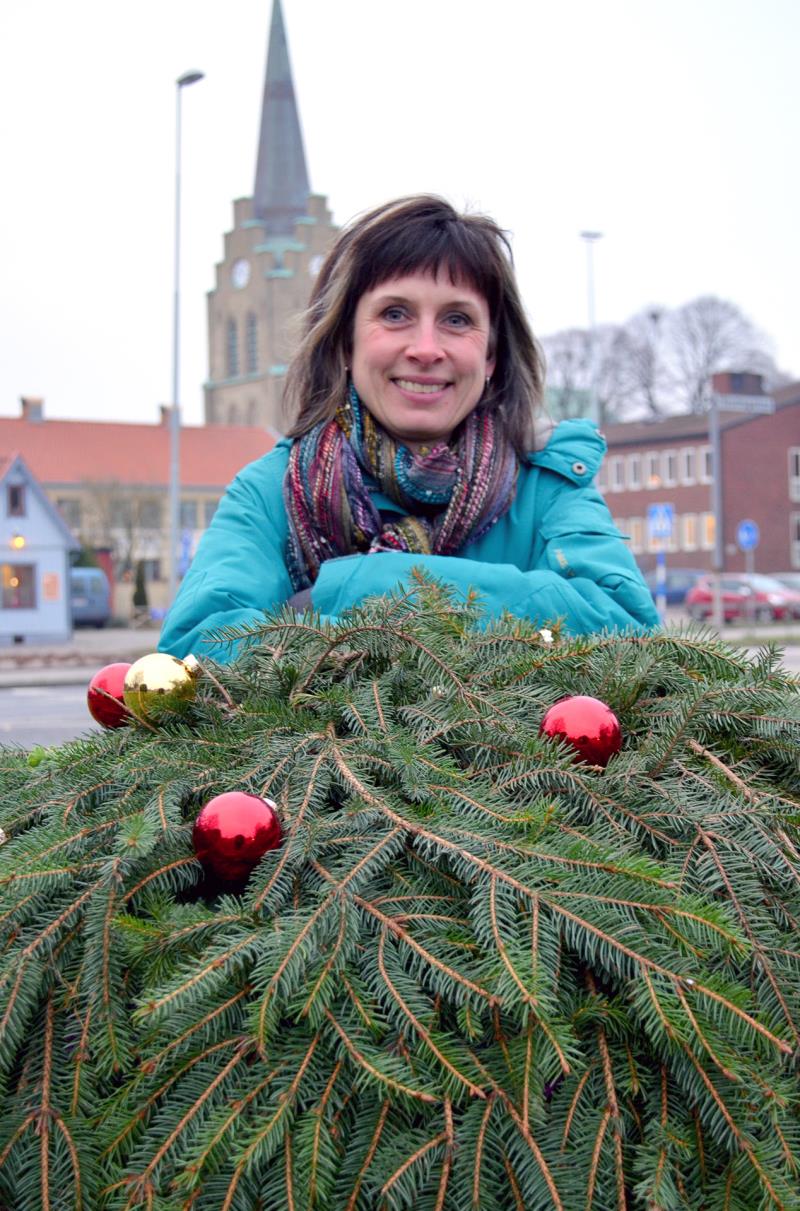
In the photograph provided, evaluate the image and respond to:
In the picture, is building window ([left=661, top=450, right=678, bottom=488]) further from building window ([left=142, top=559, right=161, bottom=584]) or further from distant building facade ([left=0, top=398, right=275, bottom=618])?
building window ([left=142, top=559, right=161, bottom=584])

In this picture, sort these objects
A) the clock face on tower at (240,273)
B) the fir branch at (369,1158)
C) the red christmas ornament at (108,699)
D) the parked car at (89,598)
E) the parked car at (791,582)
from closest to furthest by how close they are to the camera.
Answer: the fir branch at (369,1158)
the red christmas ornament at (108,699)
the parked car at (791,582)
the parked car at (89,598)
the clock face on tower at (240,273)

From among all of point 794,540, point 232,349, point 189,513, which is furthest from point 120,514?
point 232,349

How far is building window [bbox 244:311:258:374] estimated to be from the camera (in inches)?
2846

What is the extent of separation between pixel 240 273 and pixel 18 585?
1952 inches

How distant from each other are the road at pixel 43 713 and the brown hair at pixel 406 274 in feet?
24.1

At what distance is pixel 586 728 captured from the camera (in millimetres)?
1265

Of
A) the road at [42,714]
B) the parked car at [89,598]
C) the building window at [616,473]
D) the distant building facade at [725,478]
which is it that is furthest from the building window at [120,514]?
the road at [42,714]

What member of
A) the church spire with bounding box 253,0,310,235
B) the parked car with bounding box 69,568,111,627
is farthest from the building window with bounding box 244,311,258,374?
the parked car with bounding box 69,568,111,627

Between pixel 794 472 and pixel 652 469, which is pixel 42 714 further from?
pixel 652 469

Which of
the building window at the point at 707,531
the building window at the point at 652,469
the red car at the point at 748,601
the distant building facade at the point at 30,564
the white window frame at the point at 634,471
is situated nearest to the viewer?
the distant building facade at the point at 30,564

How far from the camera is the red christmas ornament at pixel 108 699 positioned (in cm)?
152

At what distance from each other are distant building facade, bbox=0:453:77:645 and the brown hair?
2671cm

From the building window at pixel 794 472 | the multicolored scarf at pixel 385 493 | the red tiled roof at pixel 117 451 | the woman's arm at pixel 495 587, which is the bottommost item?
the woman's arm at pixel 495 587

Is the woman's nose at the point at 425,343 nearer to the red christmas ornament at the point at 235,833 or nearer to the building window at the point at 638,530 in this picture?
the red christmas ornament at the point at 235,833
